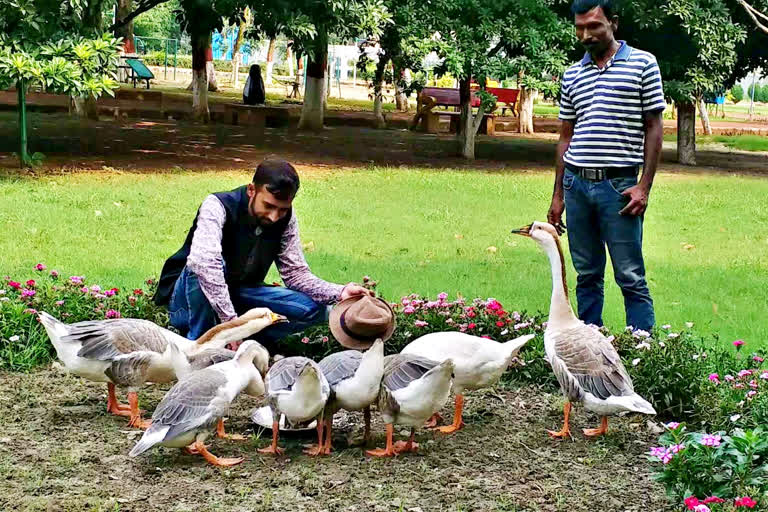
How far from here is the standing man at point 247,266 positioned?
564 centimetres

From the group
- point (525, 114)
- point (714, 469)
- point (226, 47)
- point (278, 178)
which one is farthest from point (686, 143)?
point (226, 47)

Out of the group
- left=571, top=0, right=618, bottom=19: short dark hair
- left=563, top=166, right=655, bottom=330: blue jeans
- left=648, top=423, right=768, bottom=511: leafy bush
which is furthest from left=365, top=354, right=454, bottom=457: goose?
left=571, top=0, right=618, bottom=19: short dark hair

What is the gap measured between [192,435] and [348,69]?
61789 mm

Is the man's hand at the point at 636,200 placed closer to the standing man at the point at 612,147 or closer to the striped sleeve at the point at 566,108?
the standing man at the point at 612,147

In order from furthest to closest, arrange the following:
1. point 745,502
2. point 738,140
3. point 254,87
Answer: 1. point 254,87
2. point 738,140
3. point 745,502

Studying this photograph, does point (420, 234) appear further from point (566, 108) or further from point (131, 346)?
point (131, 346)

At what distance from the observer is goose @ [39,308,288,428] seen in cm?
533

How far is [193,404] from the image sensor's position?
187 inches

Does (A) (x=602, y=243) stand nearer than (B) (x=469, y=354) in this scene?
No

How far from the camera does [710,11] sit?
17.6m

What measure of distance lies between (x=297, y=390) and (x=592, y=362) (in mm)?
1574

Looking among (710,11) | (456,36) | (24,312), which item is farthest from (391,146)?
(24,312)

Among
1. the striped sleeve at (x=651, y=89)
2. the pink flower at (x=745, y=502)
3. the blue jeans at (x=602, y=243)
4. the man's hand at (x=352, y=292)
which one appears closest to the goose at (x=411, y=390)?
the man's hand at (x=352, y=292)

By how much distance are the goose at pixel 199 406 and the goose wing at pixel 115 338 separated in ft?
1.42
